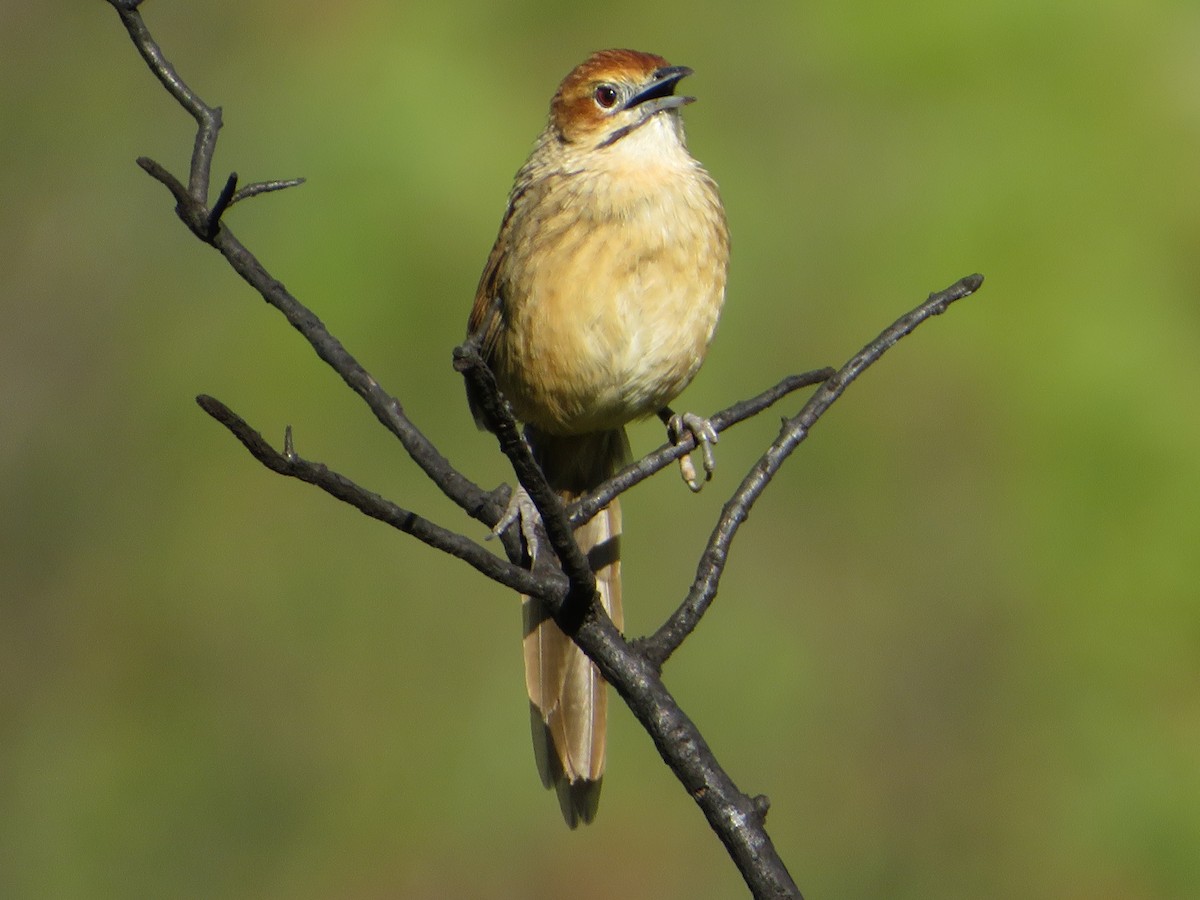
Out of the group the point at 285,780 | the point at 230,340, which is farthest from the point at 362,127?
the point at 285,780

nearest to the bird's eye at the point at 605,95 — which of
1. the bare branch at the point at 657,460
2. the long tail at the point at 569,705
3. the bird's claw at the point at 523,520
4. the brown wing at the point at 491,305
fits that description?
the brown wing at the point at 491,305

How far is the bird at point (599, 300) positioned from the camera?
4.44 m

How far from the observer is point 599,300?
4.46 m

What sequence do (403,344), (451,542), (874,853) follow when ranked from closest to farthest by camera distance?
(451,542) < (874,853) < (403,344)

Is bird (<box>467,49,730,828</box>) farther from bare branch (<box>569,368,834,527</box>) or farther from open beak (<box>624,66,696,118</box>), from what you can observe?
bare branch (<box>569,368,834,527</box>)

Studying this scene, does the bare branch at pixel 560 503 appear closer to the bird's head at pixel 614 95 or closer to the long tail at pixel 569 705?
the long tail at pixel 569 705

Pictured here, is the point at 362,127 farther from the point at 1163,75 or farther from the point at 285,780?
the point at 1163,75

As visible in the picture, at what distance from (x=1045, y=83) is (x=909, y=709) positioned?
3832mm

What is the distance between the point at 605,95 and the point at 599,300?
2.82 feet

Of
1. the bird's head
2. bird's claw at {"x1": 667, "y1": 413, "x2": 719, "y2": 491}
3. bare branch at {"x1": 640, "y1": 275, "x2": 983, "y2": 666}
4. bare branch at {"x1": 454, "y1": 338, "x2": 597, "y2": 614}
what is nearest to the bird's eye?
the bird's head

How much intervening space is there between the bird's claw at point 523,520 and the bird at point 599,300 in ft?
2.08

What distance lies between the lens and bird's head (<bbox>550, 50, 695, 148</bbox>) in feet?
15.9

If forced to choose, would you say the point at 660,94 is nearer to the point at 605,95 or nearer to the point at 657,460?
the point at 605,95

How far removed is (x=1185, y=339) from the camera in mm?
8328
